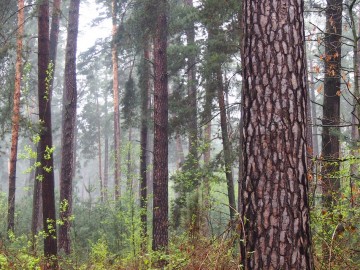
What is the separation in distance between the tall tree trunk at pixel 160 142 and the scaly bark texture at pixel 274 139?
22.1 ft

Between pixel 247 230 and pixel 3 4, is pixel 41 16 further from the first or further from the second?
pixel 247 230

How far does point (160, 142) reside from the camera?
10203 millimetres

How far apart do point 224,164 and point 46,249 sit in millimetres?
6914

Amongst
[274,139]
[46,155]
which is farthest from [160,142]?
[274,139]

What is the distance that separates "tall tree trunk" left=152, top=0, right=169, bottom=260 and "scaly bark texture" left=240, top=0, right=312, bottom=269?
675 cm

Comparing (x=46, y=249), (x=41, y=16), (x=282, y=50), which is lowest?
(x=46, y=249)

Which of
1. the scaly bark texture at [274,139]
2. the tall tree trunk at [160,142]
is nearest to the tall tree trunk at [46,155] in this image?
the tall tree trunk at [160,142]

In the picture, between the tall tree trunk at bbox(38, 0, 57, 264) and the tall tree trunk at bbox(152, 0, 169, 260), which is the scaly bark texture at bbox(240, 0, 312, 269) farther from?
the tall tree trunk at bbox(152, 0, 169, 260)

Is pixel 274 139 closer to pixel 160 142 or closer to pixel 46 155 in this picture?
pixel 46 155

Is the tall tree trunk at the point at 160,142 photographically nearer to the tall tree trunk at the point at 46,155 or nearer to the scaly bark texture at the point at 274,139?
the tall tree trunk at the point at 46,155

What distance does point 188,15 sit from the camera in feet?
41.6

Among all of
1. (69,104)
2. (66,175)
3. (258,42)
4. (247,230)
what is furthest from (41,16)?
(247,230)

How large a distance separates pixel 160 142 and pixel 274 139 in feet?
22.9

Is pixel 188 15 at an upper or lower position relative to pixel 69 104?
upper
